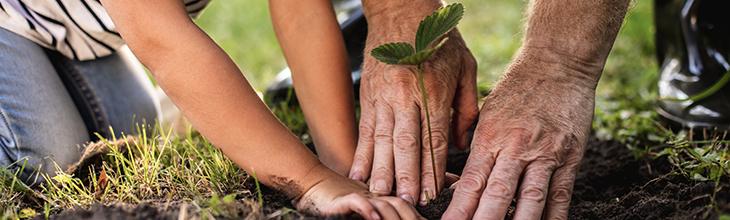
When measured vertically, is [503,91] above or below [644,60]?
above

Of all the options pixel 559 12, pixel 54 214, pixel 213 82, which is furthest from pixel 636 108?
pixel 54 214

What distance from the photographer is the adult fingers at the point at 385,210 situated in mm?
1408

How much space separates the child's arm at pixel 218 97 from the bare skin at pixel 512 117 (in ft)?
0.46

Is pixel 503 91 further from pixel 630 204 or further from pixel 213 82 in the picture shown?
pixel 213 82

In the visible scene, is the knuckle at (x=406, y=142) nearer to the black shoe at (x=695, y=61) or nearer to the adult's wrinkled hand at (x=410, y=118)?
the adult's wrinkled hand at (x=410, y=118)

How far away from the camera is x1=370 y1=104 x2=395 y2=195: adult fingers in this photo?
156 cm

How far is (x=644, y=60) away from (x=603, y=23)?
5.78 feet

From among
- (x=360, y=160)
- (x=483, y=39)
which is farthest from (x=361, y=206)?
(x=483, y=39)

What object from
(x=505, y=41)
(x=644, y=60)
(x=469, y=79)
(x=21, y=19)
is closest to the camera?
(x=469, y=79)

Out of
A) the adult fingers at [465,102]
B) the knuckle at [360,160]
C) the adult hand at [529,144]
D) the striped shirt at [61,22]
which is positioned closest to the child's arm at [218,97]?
the knuckle at [360,160]

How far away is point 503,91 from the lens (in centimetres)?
161

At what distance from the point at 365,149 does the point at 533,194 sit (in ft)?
1.20

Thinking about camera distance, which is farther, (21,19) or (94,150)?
(21,19)

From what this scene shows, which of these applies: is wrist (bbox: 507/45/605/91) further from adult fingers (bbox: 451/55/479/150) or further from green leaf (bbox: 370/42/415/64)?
green leaf (bbox: 370/42/415/64)
